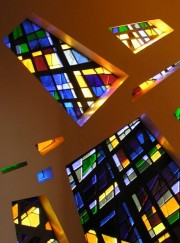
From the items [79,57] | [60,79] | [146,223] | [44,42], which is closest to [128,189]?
[146,223]

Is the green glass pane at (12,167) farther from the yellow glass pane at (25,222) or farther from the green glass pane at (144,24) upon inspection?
the green glass pane at (144,24)

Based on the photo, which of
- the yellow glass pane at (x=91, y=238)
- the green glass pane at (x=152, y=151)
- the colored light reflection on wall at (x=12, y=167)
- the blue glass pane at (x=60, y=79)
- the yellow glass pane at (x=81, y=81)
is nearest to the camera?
the colored light reflection on wall at (x=12, y=167)

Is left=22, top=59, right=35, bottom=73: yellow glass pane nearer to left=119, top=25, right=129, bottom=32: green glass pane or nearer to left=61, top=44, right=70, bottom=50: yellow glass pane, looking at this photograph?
left=61, top=44, right=70, bottom=50: yellow glass pane

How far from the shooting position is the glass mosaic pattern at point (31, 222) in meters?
5.92

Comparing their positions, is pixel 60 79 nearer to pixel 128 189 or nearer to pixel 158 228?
pixel 128 189

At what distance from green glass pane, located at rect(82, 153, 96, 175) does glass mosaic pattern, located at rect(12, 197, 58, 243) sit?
906mm

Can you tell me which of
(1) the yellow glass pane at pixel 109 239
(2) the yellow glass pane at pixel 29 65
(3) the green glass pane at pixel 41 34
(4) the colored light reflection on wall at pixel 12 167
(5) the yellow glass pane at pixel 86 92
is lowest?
(1) the yellow glass pane at pixel 109 239

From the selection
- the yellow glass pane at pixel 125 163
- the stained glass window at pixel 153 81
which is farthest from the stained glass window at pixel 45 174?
the stained glass window at pixel 153 81

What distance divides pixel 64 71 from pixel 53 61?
0.23m

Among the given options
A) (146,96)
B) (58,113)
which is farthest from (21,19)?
(146,96)

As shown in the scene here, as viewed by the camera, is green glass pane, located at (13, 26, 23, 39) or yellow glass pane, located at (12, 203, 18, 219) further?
green glass pane, located at (13, 26, 23, 39)

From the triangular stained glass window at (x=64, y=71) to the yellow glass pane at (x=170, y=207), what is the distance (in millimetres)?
1770

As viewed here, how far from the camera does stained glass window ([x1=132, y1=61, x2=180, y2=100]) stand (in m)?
6.97

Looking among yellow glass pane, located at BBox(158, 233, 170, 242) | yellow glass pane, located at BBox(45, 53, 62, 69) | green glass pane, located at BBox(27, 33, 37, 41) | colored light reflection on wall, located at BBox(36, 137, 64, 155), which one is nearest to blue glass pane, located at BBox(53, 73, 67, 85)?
yellow glass pane, located at BBox(45, 53, 62, 69)
